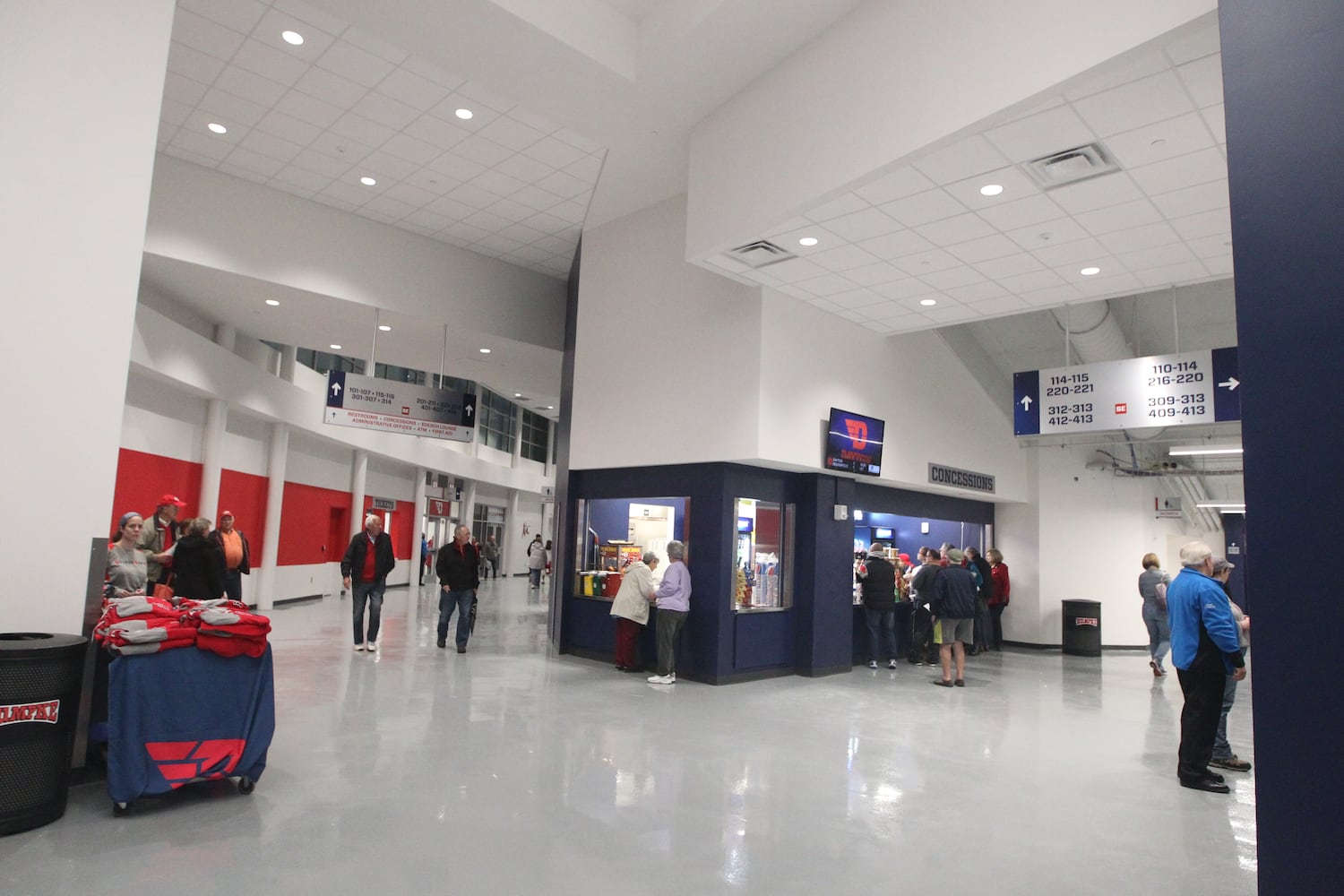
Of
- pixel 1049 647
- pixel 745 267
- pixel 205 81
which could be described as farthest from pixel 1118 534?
pixel 205 81

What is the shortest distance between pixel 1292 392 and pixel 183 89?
8.15 meters

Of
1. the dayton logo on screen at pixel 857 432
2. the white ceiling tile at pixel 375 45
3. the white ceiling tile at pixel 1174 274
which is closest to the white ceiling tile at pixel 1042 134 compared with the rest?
the white ceiling tile at pixel 1174 274

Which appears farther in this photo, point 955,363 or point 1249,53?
point 955,363

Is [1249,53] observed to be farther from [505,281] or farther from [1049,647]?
[1049,647]

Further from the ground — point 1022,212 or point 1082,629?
point 1022,212

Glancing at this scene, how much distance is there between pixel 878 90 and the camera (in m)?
4.90

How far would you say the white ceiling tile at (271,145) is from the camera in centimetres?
760

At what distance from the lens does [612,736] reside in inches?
212

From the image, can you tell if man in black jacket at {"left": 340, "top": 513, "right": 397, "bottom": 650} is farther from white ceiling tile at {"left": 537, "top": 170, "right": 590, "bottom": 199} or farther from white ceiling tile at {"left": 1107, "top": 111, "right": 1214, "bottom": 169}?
white ceiling tile at {"left": 1107, "top": 111, "right": 1214, "bottom": 169}

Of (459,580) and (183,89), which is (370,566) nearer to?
(459,580)

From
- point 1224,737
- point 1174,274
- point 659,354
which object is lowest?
point 1224,737

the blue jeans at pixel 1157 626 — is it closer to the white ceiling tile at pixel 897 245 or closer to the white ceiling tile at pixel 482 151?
the white ceiling tile at pixel 897 245

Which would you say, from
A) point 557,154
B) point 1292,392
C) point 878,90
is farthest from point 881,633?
point 1292,392

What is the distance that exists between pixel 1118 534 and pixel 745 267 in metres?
9.83
